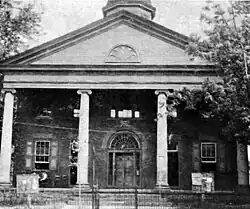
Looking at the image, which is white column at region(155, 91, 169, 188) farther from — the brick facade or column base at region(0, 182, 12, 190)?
column base at region(0, 182, 12, 190)

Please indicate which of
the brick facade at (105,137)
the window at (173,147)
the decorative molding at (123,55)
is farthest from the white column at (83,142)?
the window at (173,147)

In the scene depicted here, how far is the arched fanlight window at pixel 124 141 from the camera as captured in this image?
27625mm

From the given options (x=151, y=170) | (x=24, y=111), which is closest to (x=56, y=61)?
(x=24, y=111)

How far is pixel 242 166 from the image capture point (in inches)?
970

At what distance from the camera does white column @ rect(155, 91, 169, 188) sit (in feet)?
78.2

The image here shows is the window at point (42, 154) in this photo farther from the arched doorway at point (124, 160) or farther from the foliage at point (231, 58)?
the foliage at point (231, 58)

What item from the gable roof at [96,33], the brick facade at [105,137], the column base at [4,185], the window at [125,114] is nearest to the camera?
the column base at [4,185]

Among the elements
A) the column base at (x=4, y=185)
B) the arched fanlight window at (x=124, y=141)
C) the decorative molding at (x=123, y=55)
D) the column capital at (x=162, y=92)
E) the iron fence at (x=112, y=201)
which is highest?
the decorative molding at (x=123, y=55)

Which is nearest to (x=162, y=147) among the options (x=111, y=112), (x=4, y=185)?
(x=111, y=112)

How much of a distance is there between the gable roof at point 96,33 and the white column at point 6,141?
2.11 meters

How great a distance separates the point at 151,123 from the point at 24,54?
29.3 feet

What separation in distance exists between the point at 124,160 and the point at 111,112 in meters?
3.19

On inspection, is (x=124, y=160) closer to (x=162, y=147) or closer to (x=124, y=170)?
(x=124, y=170)

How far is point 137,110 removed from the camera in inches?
1097
